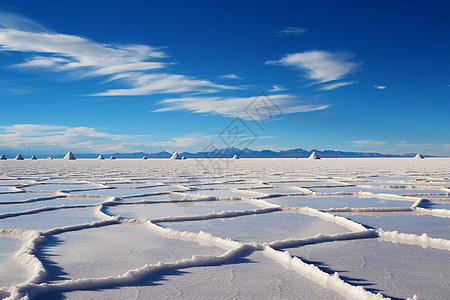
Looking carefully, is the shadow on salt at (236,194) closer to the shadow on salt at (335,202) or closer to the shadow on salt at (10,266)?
the shadow on salt at (335,202)

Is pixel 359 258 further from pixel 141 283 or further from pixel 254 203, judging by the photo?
pixel 254 203

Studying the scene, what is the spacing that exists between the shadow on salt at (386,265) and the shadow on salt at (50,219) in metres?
1.64

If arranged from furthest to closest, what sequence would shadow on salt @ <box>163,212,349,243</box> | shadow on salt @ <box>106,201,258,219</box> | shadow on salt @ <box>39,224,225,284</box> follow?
shadow on salt @ <box>106,201,258,219</box>
shadow on salt @ <box>163,212,349,243</box>
shadow on salt @ <box>39,224,225,284</box>

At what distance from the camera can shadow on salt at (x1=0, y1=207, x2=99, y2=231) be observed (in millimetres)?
2463

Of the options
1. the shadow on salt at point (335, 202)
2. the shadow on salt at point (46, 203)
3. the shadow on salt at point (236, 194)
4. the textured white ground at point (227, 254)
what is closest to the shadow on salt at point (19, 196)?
the shadow on salt at point (46, 203)

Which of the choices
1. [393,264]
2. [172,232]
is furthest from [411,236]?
[172,232]

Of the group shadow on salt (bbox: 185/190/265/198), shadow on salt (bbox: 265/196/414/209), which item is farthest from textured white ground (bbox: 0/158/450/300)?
shadow on salt (bbox: 185/190/265/198)

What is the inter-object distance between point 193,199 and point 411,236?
228cm

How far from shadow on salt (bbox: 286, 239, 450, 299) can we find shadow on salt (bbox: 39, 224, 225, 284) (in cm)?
51

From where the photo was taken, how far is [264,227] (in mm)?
2377

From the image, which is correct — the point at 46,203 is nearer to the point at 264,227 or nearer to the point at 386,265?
the point at 264,227

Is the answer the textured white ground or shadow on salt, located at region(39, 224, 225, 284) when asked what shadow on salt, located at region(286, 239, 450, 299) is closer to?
the textured white ground

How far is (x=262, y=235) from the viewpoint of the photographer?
7.06ft

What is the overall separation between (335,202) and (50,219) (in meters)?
2.52
